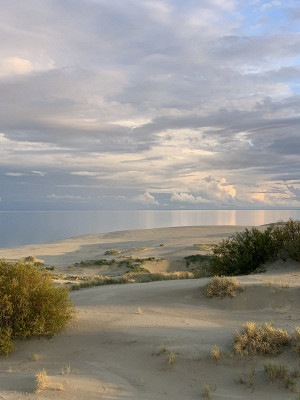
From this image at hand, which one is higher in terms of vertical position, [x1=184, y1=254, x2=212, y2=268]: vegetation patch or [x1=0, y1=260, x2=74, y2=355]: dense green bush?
[x1=0, y1=260, x2=74, y2=355]: dense green bush

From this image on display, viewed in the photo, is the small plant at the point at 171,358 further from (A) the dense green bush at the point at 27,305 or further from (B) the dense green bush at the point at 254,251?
(B) the dense green bush at the point at 254,251

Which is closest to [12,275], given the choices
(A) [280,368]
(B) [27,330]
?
(B) [27,330]

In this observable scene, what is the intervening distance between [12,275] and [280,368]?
5686mm

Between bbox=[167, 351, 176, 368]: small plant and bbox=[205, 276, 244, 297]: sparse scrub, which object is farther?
bbox=[205, 276, 244, 297]: sparse scrub

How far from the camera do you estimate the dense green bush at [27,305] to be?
7754 mm

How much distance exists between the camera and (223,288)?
35.7ft

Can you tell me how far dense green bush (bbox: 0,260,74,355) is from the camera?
7.75 m

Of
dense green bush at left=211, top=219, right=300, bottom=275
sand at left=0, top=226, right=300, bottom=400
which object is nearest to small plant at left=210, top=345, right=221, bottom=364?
sand at left=0, top=226, right=300, bottom=400

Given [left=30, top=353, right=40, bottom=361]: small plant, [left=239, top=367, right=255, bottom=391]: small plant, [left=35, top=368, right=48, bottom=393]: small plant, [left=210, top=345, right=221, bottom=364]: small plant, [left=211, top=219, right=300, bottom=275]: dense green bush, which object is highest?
[left=211, top=219, right=300, bottom=275]: dense green bush

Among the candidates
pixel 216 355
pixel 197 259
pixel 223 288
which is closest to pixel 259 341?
pixel 216 355

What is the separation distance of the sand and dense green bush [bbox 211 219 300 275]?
367 cm

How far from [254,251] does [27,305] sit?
10.6m

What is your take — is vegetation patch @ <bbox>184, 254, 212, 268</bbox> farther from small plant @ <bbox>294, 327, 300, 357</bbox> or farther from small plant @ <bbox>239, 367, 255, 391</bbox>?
small plant @ <bbox>239, 367, 255, 391</bbox>

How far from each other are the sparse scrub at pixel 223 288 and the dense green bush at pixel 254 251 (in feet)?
16.1
